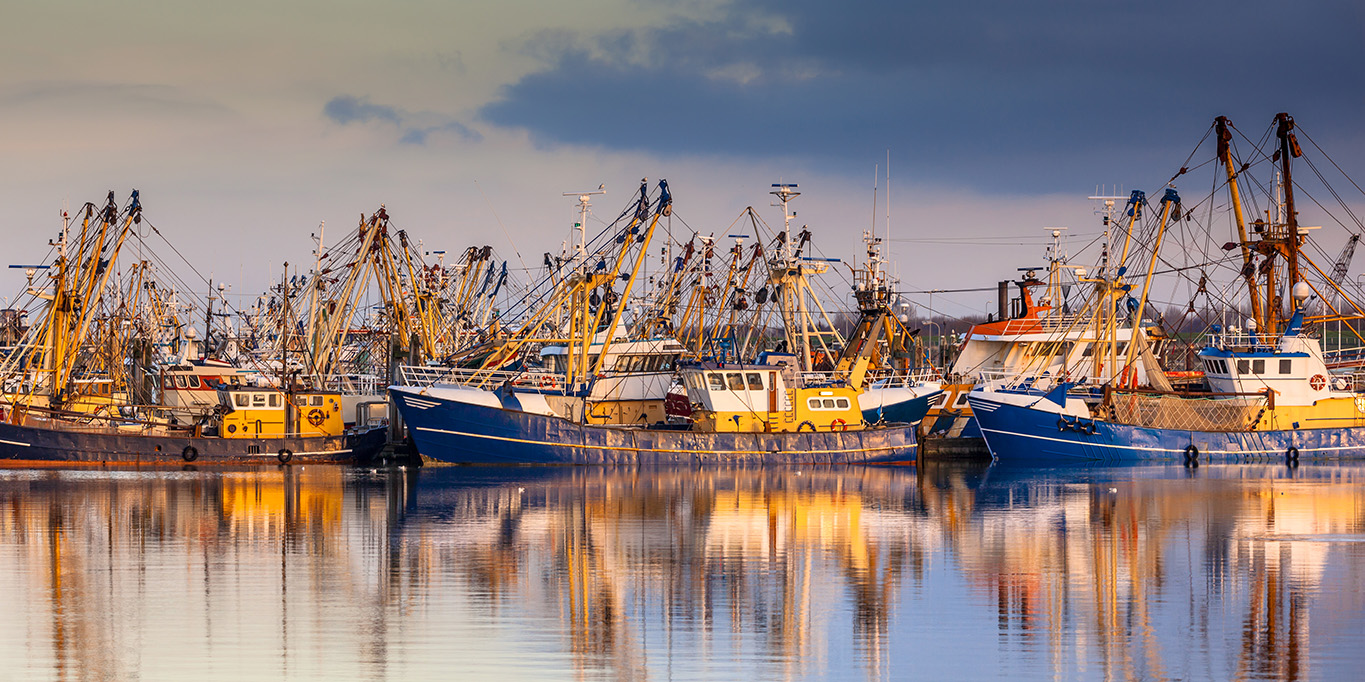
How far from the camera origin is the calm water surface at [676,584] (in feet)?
54.4

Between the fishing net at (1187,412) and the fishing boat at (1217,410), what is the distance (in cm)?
4

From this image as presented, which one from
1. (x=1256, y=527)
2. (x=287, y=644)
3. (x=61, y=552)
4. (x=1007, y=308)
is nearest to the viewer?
(x=287, y=644)

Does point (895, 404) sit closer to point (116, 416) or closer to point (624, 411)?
point (624, 411)

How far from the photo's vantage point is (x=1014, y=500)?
37.8 meters

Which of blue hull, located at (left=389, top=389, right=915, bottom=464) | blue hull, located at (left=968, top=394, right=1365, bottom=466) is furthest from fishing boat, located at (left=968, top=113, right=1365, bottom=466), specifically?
blue hull, located at (left=389, top=389, right=915, bottom=464)

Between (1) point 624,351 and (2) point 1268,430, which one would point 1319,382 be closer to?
(2) point 1268,430

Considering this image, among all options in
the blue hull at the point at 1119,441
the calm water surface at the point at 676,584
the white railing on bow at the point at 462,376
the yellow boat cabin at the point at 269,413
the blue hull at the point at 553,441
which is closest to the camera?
the calm water surface at the point at 676,584

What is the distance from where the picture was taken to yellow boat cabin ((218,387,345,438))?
52781 mm

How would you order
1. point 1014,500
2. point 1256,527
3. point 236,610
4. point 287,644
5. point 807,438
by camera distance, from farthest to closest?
point 807,438
point 1014,500
point 1256,527
point 236,610
point 287,644

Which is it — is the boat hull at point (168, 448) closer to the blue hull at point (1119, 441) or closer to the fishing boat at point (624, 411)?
the fishing boat at point (624, 411)

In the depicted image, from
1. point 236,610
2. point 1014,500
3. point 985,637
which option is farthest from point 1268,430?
point 236,610

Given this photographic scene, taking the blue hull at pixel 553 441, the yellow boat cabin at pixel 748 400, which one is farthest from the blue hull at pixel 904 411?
the blue hull at pixel 553 441

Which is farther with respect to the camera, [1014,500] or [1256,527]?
[1014,500]

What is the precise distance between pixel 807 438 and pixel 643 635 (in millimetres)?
33528
